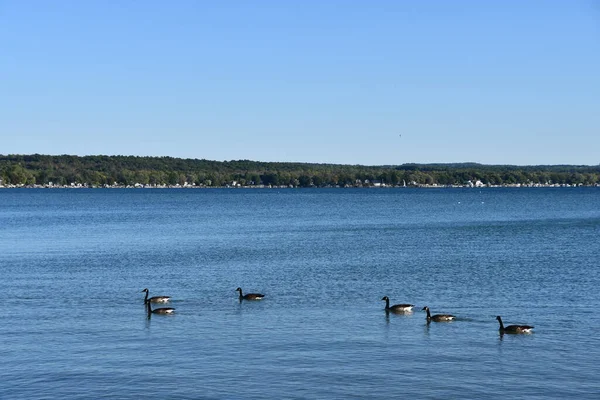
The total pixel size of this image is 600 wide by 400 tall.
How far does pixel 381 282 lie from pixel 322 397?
21825 mm

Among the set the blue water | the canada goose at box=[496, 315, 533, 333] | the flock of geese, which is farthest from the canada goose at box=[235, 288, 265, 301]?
the canada goose at box=[496, 315, 533, 333]

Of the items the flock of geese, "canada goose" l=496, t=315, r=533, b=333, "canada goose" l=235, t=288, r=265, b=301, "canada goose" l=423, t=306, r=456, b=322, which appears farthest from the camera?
"canada goose" l=235, t=288, r=265, b=301

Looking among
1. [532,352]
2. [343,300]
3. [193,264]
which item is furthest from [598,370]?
[193,264]

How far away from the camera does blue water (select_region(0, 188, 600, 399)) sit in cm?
2502

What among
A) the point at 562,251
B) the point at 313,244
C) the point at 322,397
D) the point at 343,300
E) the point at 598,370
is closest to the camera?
the point at 322,397

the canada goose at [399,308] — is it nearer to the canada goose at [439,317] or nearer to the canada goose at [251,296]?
the canada goose at [439,317]

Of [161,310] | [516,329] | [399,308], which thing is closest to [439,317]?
[399,308]

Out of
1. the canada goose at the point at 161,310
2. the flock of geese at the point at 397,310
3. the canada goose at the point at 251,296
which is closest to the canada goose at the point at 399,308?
the flock of geese at the point at 397,310

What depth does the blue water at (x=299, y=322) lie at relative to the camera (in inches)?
985

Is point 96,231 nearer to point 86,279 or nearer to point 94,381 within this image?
point 86,279

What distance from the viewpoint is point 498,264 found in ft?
175

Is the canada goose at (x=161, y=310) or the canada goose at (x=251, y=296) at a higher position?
the canada goose at (x=251, y=296)

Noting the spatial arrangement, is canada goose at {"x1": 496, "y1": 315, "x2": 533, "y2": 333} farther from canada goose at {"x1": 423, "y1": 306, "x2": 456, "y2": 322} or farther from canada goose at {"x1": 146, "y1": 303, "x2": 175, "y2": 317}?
canada goose at {"x1": 146, "y1": 303, "x2": 175, "y2": 317}

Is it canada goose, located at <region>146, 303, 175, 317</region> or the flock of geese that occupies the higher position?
the flock of geese
